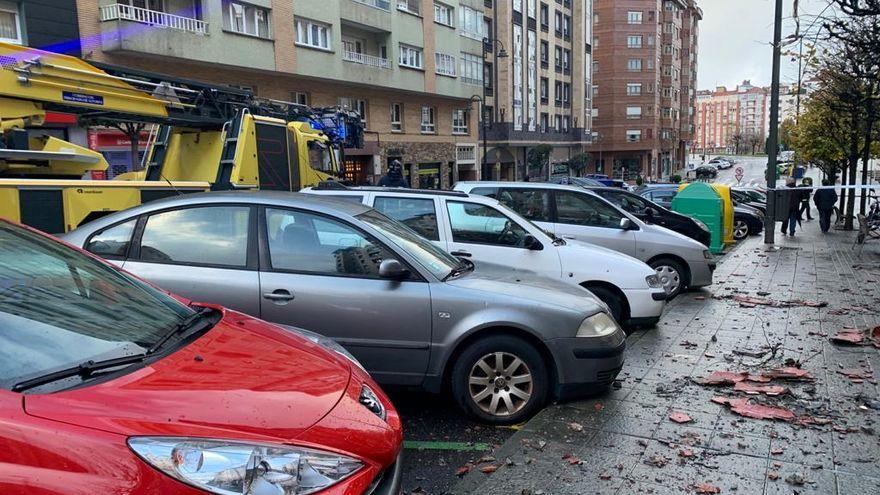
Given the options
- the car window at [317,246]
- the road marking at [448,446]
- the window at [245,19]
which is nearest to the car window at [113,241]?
the car window at [317,246]

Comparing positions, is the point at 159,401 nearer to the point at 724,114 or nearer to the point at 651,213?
the point at 651,213

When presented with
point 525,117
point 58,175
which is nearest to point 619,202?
point 58,175

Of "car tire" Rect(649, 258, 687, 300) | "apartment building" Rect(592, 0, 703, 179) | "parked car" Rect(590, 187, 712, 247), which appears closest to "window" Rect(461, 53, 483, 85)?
"parked car" Rect(590, 187, 712, 247)

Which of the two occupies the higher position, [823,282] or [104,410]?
[104,410]

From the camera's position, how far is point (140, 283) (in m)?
3.24

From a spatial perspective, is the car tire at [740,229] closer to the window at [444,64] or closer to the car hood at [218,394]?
the car hood at [218,394]

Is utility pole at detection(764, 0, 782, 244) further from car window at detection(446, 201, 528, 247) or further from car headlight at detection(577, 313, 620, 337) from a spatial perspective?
car headlight at detection(577, 313, 620, 337)

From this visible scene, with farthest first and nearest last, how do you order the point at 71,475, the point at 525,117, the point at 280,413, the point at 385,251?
1. the point at 525,117
2. the point at 385,251
3. the point at 280,413
4. the point at 71,475

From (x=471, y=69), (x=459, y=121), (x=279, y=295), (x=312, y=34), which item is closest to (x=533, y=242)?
(x=279, y=295)

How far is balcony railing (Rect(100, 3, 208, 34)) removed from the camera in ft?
58.3

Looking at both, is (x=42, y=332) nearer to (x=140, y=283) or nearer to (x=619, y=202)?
(x=140, y=283)

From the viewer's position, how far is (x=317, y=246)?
14.6 feet

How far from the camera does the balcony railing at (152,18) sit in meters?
17.8

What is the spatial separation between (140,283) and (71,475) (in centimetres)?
170
